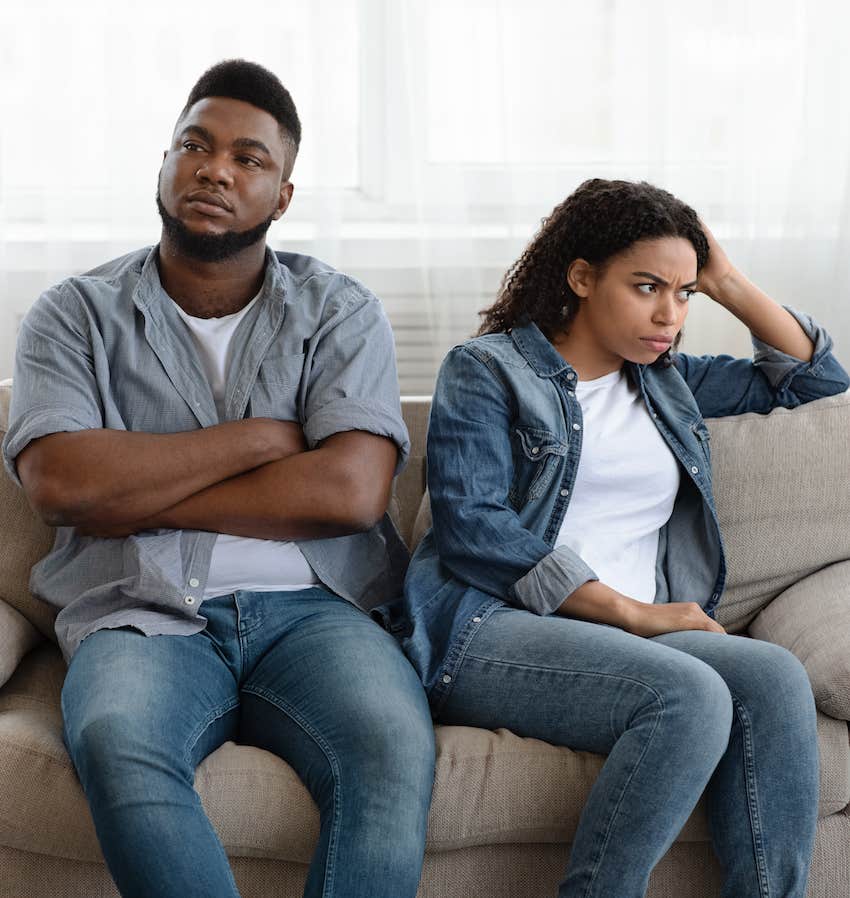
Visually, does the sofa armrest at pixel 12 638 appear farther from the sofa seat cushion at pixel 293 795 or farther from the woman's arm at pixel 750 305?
the woman's arm at pixel 750 305

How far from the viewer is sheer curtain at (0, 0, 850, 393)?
8.38 feet

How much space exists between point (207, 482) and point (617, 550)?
0.65 metres

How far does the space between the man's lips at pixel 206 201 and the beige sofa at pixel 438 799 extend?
0.62 meters

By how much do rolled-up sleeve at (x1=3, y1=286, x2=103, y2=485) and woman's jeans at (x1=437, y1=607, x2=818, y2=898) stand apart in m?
0.69

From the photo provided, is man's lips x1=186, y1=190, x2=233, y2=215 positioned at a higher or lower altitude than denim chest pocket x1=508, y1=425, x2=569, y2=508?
higher

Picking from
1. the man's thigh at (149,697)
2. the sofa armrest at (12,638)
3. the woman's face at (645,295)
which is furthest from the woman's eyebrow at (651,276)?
the sofa armrest at (12,638)

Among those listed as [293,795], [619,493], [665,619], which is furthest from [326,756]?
[619,493]

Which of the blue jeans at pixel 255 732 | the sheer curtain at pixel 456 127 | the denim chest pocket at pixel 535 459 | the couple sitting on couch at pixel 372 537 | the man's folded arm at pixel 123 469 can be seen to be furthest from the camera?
the sheer curtain at pixel 456 127

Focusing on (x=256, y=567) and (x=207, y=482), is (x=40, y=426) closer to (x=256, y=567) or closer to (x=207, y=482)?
(x=207, y=482)

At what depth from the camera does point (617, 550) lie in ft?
6.14

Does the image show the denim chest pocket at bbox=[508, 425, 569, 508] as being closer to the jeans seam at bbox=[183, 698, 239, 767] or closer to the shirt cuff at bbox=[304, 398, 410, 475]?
the shirt cuff at bbox=[304, 398, 410, 475]

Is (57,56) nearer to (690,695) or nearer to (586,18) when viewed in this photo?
(586,18)

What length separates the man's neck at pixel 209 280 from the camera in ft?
6.30

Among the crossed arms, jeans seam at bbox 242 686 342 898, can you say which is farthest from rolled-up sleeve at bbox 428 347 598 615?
jeans seam at bbox 242 686 342 898
